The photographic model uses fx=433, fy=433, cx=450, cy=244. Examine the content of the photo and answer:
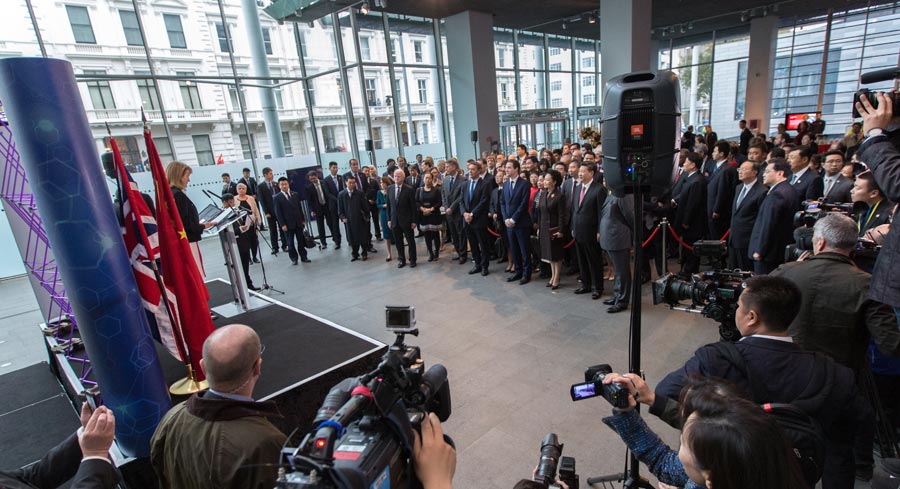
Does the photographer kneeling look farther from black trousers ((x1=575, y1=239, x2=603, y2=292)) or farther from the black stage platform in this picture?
black trousers ((x1=575, y1=239, x2=603, y2=292))

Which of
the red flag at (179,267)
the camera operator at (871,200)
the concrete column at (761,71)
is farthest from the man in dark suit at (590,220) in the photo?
the concrete column at (761,71)

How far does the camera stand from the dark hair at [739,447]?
977mm

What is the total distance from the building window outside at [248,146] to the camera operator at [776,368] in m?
11.8

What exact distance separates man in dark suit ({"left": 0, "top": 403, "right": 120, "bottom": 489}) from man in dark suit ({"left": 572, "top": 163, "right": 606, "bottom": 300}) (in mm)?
4795

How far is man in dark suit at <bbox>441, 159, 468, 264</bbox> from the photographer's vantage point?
23.8 ft

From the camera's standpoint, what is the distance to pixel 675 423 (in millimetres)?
1566

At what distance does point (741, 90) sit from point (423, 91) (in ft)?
44.5

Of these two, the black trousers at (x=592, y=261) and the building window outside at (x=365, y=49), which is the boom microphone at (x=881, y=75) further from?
the building window outside at (x=365, y=49)

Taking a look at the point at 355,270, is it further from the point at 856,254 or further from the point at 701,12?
the point at 701,12

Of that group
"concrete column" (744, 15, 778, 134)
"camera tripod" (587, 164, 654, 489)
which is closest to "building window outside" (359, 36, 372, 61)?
"camera tripod" (587, 164, 654, 489)

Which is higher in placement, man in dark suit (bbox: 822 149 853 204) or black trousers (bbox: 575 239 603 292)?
man in dark suit (bbox: 822 149 853 204)

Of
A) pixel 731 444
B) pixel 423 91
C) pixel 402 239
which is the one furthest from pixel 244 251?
pixel 423 91

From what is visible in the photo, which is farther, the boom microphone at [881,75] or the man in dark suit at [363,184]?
the man in dark suit at [363,184]

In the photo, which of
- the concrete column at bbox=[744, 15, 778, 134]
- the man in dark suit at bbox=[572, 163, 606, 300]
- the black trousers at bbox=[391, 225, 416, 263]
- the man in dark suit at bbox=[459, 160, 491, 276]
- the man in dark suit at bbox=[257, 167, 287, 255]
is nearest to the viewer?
the man in dark suit at bbox=[572, 163, 606, 300]
